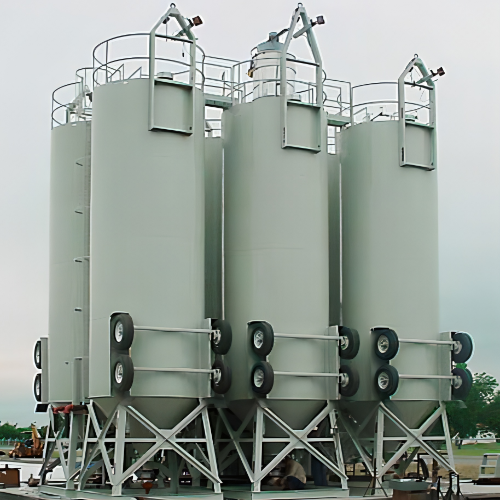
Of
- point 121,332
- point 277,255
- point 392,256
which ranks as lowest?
point 121,332

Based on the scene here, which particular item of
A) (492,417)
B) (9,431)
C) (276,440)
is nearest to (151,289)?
(276,440)

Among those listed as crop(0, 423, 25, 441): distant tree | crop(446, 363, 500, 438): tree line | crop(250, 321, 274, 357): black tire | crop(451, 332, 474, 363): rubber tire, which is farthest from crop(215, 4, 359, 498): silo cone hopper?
crop(0, 423, 25, 441): distant tree

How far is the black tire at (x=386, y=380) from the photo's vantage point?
3012cm

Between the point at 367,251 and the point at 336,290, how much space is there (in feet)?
7.32

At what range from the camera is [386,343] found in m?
30.7

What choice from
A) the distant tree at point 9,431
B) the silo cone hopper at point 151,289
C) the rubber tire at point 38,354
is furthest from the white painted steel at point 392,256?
the distant tree at point 9,431

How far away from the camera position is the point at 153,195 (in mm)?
28844

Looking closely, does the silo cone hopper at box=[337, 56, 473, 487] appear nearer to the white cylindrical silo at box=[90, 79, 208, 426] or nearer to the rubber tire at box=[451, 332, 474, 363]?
the rubber tire at box=[451, 332, 474, 363]

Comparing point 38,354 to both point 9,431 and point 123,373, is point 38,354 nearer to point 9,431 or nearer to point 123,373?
point 123,373

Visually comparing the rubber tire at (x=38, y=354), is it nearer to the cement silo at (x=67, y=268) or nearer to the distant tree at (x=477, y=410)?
the cement silo at (x=67, y=268)

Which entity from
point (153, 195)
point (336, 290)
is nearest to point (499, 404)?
point (336, 290)

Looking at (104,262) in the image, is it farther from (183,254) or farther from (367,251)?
(367,251)

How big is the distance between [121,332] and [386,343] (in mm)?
8821

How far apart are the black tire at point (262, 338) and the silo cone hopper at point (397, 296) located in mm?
4230
